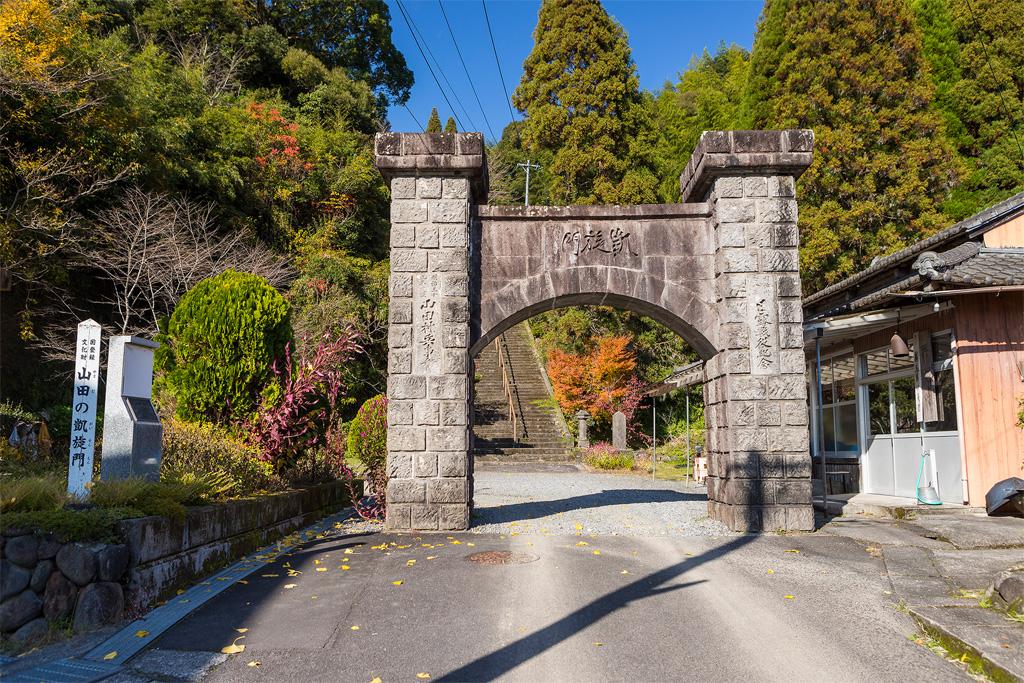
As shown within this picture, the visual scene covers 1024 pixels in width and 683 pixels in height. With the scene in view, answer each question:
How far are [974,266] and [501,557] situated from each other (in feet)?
25.4

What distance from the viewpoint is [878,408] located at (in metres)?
11.7

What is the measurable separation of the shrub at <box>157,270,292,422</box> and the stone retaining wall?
2365 mm

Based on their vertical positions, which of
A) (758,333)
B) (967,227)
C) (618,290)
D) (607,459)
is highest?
(967,227)

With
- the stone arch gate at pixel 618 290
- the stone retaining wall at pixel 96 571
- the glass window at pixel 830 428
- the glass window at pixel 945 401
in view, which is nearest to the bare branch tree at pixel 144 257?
the stone arch gate at pixel 618 290

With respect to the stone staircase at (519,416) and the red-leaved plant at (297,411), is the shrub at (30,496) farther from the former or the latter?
the stone staircase at (519,416)

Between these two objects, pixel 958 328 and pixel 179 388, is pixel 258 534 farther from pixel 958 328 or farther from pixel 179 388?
pixel 958 328

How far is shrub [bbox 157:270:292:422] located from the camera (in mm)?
8055

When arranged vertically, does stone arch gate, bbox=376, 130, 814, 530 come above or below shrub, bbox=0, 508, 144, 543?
above

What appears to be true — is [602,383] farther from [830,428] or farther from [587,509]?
[587,509]

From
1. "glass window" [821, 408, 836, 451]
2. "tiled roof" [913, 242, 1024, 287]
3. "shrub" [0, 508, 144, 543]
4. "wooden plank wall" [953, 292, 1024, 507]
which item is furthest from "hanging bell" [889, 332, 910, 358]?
"shrub" [0, 508, 144, 543]

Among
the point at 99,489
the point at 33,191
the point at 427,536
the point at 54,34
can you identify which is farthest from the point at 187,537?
the point at 54,34

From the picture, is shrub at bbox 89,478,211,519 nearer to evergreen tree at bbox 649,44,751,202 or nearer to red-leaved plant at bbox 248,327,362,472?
red-leaved plant at bbox 248,327,362,472

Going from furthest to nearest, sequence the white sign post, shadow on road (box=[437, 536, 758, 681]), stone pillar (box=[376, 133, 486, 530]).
A: stone pillar (box=[376, 133, 486, 530]) < the white sign post < shadow on road (box=[437, 536, 758, 681])

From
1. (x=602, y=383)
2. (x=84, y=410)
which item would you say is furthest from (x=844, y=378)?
(x=84, y=410)
